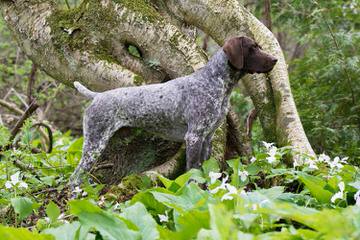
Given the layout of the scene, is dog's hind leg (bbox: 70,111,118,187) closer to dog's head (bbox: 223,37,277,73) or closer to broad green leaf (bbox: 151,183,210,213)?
dog's head (bbox: 223,37,277,73)

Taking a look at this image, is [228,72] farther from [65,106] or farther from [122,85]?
[65,106]

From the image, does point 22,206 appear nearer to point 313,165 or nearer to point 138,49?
point 313,165

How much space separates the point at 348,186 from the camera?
3.81 meters

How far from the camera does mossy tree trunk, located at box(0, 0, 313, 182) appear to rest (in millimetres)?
5230

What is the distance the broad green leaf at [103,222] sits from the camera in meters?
2.83

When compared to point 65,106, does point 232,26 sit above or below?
above

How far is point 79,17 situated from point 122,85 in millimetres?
866

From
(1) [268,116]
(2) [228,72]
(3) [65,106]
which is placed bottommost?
(3) [65,106]

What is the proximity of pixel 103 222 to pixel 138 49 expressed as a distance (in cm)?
287

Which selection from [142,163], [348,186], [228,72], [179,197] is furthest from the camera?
[142,163]

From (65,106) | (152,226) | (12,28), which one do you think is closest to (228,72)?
(152,226)

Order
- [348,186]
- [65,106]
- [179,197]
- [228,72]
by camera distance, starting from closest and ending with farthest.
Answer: [179,197]
[348,186]
[228,72]
[65,106]

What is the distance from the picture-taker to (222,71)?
14.1 feet

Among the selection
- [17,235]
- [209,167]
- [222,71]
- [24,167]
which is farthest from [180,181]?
[24,167]
